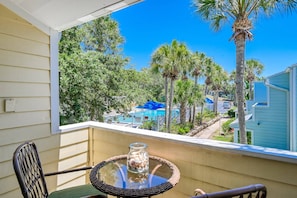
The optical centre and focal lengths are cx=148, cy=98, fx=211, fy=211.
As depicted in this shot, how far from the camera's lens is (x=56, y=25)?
208 centimetres

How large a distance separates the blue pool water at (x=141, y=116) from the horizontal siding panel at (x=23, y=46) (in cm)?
734

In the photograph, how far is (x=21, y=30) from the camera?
1.90 m

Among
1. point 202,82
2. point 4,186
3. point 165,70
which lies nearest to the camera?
point 4,186

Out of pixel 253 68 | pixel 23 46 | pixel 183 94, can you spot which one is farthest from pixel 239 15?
pixel 183 94

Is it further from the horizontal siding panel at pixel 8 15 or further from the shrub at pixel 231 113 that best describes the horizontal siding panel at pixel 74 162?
the shrub at pixel 231 113

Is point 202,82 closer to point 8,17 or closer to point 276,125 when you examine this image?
point 276,125

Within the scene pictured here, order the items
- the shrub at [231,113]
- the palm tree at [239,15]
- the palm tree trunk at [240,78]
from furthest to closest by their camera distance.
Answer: the shrub at [231,113]
the palm tree trunk at [240,78]
the palm tree at [239,15]

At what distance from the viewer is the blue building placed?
16.6ft

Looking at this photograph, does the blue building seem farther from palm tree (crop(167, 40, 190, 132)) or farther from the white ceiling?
palm tree (crop(167, 40, 190, 132))

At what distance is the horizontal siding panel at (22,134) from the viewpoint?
1771 mm

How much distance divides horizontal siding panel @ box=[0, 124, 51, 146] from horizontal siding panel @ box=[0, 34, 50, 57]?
70cm

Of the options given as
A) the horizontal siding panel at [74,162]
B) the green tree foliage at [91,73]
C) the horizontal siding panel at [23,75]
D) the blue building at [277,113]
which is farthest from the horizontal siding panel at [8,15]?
the green tree foliage at [91,73]

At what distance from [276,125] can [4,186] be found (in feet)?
21.7

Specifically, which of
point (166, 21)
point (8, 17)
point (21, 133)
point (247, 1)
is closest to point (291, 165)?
point (21, 133)
